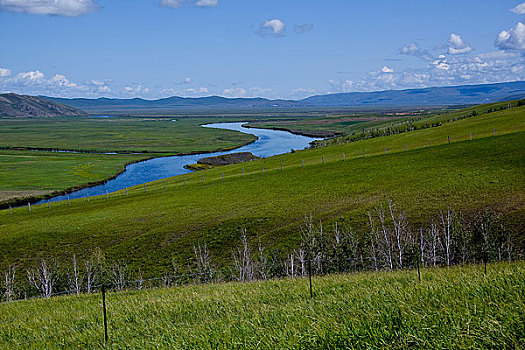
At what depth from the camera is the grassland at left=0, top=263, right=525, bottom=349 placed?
16.6ft

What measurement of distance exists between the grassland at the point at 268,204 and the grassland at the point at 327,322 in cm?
3078

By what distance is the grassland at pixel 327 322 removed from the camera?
16.6 ft

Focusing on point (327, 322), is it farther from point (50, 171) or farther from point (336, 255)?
point (50, 171)

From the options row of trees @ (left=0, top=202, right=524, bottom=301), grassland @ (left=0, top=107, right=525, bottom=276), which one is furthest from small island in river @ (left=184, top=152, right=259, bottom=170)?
row of trees @ (left=0, top=202, right=524, bottom=301)

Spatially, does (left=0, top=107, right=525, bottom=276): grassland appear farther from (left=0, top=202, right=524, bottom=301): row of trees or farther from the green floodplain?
(left=0, top=202, right=524, bottom=301): row of trees

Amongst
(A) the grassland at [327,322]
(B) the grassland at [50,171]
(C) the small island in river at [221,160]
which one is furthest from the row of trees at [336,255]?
(C) the small island in river at [221,160]

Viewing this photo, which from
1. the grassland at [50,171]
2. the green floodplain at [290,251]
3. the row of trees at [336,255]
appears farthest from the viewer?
the grassland at [50,171]

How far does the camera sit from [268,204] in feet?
183

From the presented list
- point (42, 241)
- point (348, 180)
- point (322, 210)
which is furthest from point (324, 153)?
point (42, 241)

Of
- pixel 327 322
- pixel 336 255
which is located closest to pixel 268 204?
pixel 336 255

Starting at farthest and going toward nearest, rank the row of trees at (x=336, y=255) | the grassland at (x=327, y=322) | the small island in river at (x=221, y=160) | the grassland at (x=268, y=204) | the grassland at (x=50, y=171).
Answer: the small island in river at (x=221, y=160) → the grassland at (x=50, y=171) → the grassland at (x=268, y=204) → the row of trees at (x=336, y=255) → the grassland at (x=327, y=322)

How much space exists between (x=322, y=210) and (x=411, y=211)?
9.64 m

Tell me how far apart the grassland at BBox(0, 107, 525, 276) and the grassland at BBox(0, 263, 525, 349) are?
30785 millimetres

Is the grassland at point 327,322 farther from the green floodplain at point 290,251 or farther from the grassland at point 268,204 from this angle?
the grassland at point 268,204
